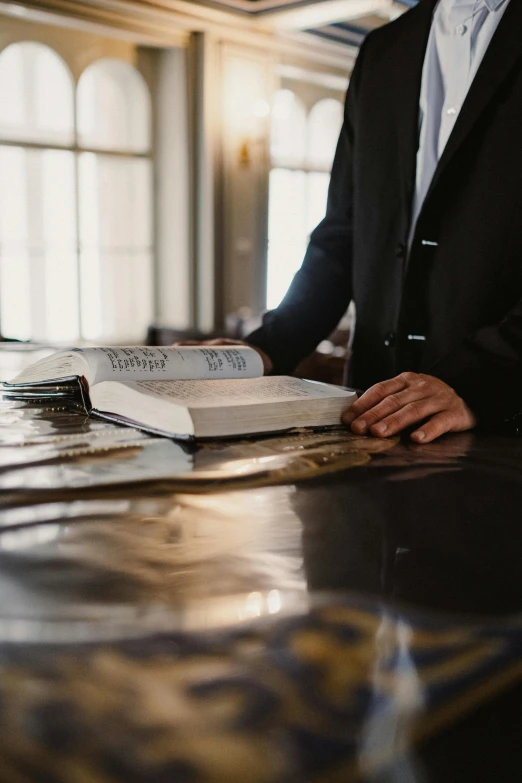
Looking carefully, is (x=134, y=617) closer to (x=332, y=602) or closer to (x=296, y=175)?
(x=332, y=602)

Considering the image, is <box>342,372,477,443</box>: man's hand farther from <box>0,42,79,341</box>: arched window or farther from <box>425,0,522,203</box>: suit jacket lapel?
<box>0,42,79,341</box>: arched window

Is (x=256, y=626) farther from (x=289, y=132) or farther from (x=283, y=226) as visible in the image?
(x=289, y=132)

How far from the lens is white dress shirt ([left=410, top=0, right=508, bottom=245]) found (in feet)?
5.16

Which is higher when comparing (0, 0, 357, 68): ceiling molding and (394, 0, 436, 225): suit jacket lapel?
(0, 0, 357, 68): ceiling molding

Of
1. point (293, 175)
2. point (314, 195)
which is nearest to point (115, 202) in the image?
point (293, 175)

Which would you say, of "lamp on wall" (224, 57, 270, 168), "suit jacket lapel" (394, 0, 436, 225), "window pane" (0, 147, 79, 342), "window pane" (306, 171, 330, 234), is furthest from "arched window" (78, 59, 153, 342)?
"suit jacket lapel" (394, 0, 436, 225)

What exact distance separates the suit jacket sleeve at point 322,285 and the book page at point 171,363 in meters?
0.29

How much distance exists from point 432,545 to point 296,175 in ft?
26.6

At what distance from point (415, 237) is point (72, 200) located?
536cm

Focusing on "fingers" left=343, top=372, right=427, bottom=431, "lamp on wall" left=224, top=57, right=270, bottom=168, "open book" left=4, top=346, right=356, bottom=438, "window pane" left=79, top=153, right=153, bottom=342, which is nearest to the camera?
"open book" left=4, top=346, right=356, bottom=438

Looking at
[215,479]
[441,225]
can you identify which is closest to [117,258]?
[441,225]

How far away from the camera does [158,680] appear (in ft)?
1.26

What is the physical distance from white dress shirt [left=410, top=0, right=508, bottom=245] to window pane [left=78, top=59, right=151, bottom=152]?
524 centimetres

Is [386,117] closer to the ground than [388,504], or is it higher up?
higher up
